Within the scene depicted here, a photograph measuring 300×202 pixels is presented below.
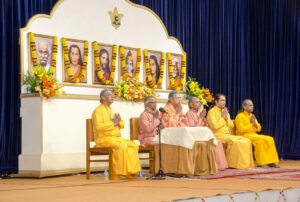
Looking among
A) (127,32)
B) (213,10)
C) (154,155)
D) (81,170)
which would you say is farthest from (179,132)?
(213,10)

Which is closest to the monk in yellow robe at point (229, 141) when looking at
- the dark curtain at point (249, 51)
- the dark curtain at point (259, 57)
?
the dark curtain at point (249, 51)

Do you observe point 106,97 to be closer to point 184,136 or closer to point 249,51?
point 184,136

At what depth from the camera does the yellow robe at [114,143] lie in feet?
27.7

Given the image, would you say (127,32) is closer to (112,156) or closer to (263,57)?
(112,156)

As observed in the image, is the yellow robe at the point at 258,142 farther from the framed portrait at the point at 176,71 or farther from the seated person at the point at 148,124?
the seated person at the point at 148,124

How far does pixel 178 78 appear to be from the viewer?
Answer: 37.8 ft

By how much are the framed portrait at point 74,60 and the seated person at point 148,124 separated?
137cm

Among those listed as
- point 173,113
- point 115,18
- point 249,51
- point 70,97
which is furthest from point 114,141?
point 249,51

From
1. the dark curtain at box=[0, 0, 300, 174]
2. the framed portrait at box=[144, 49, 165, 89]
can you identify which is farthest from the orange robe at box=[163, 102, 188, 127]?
the dark curtain at box=[0, 0, 300, 174]

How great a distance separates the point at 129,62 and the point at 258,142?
2.59m

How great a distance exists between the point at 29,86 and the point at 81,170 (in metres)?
1.50

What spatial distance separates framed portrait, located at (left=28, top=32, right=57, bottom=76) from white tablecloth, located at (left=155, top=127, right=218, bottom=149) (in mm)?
2061

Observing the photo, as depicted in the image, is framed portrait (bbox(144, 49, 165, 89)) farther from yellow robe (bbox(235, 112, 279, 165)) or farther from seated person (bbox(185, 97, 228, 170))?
yellow robe (bbox(235, 112, 279, 165))

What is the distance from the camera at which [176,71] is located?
11539 millimetres
